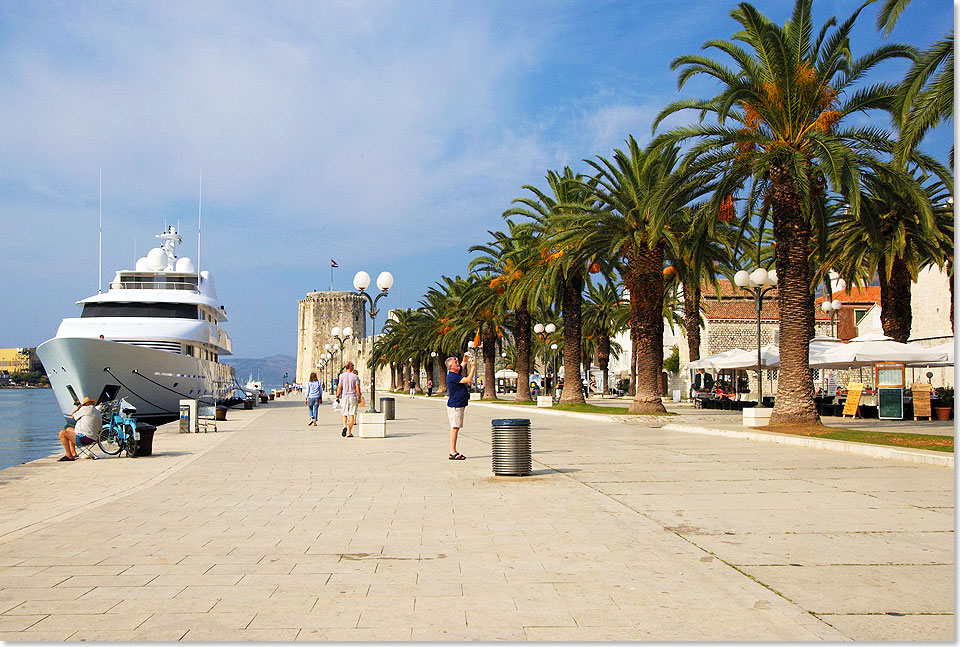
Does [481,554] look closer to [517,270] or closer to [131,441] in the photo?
[131,441]

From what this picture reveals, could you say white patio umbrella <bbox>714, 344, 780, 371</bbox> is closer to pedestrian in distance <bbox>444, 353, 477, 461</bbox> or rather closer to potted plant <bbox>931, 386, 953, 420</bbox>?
potted plant <bbox>931, 386, 953, 420</bbox>

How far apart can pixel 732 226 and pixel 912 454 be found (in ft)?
50.5

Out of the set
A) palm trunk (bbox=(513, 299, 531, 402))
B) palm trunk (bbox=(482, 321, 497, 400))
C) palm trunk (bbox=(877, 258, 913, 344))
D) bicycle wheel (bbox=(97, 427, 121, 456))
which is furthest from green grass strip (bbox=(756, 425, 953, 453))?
palm trunk (bbox=(482, 321, 497, 400))

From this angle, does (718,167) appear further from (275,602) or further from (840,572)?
(275,602)

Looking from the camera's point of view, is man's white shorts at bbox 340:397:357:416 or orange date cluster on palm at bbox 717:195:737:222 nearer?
man's white shorts at bbox 340:397:357:416

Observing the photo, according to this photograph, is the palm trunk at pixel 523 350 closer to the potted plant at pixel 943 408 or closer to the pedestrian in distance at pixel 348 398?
the potted plant at pixel 943 408

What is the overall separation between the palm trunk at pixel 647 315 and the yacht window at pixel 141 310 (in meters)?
20.1

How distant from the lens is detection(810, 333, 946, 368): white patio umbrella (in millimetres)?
22359

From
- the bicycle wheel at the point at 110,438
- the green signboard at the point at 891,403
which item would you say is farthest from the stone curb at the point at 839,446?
the bicycle wheel at the point at 110,438

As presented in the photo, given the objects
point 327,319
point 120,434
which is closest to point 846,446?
point 120,434

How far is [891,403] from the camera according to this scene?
909 inches

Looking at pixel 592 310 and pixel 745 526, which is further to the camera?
pixel 592 310

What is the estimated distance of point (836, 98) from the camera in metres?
18.4

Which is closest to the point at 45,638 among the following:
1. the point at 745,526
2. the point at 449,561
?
the point at 449,561
